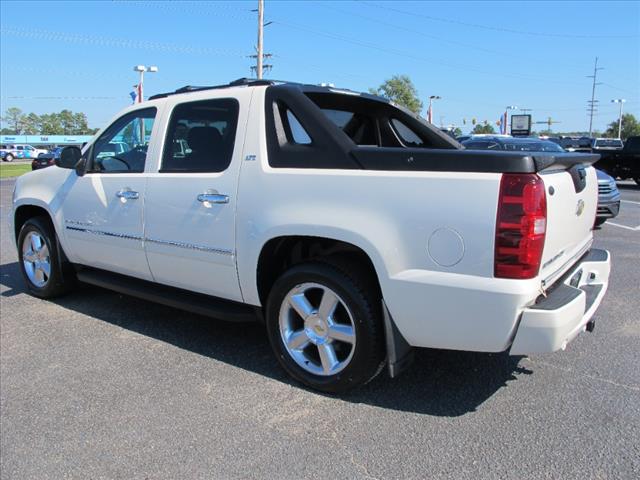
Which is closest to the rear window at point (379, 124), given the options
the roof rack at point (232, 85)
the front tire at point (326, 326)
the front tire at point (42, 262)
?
the roof rack at point (232, 85)

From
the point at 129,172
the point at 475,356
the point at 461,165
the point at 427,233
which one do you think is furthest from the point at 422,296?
the point at 129,172

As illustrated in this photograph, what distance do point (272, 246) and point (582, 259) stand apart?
6.81 ft

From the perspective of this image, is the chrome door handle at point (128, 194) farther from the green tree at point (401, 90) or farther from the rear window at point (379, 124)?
the green tree at point (401, 90)

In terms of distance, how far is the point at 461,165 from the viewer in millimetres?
2791

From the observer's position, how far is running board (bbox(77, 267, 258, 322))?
3850 mm

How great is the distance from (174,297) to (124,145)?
151cm

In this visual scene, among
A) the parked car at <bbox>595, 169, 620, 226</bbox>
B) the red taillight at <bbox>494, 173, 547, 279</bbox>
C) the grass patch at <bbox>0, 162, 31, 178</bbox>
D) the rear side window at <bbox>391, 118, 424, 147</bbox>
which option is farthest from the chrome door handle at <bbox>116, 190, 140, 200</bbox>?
the grass patch at <bbox>0, 162, 31, 178</bbox>

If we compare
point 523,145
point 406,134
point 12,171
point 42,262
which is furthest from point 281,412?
point 12,171

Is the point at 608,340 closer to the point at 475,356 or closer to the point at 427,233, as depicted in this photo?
the point at 475,356

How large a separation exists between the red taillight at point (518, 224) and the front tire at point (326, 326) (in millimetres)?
822

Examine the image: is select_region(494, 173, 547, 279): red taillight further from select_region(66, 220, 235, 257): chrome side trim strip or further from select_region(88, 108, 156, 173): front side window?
select_region(88, 108, 156, 173): front side window

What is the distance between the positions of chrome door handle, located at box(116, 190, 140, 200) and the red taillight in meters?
2.76

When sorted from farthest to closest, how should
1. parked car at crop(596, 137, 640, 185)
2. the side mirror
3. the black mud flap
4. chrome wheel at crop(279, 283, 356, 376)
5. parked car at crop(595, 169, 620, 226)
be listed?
1. parked car at crop(596, 137, 640, 185)
2. parked car at crop(595, 169, 620, 226)
3. the side mirror
4. chrome wheel at crop(279, 283, 356, 376)
5. the black mud flap

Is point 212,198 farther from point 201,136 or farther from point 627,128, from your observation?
point 627,128
